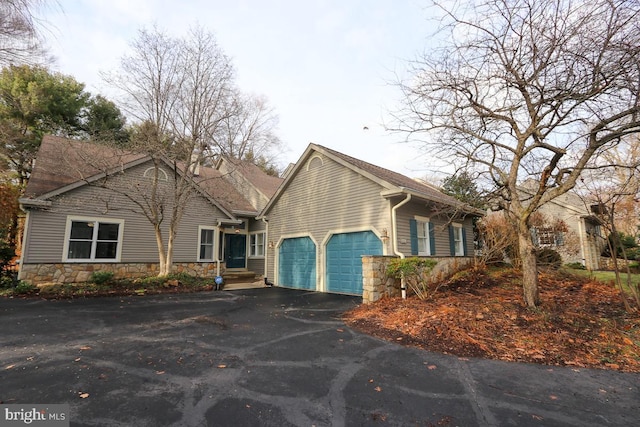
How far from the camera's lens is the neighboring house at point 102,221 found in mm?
10531

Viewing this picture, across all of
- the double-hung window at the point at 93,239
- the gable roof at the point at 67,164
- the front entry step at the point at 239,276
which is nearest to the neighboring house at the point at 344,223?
the front entry step at the point at 239,276

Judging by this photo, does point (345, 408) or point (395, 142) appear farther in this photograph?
point (395, 142)

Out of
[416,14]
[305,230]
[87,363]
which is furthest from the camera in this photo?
[305,230]

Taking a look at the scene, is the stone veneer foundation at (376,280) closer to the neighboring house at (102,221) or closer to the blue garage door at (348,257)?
the blue garage door at (348,257)

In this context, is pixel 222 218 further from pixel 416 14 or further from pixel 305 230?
pixel 416 14

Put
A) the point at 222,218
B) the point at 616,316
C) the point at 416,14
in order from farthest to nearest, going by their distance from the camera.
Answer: the point at 222,218, the point at 416,14, the point at 616,316

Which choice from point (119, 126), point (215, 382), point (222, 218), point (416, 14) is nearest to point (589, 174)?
point (416, 14)

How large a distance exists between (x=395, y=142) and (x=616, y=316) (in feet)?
19.0

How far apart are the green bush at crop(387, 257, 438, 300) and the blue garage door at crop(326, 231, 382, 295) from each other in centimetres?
145

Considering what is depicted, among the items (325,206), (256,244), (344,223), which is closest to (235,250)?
(256,244)

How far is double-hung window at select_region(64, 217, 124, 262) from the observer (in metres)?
11.1

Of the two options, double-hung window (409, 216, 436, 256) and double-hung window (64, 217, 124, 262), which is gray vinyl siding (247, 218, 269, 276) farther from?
double-hung window (409, 216, 436, 256)

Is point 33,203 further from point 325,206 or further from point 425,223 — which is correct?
point 425,223

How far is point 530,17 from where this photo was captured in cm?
579
